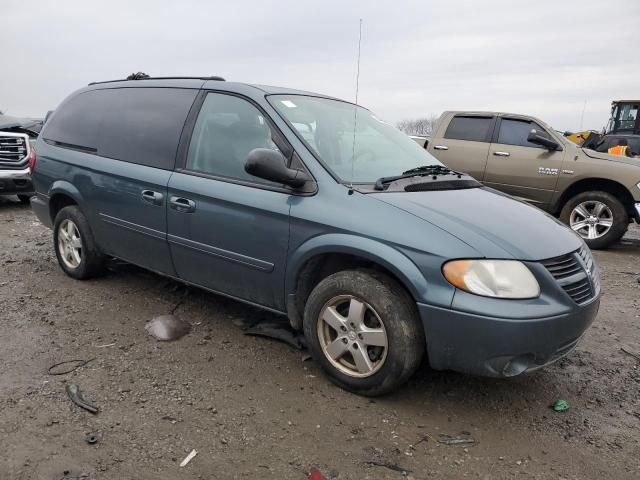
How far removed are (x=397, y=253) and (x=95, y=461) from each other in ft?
5.64

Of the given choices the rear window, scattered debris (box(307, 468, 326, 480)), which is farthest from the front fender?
the rear window

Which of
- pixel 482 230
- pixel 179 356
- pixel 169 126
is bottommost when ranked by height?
pixel 179 356

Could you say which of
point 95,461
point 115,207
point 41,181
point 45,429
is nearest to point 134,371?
point 45,429

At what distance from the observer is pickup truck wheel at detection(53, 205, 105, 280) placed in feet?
14.3

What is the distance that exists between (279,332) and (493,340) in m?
1.60

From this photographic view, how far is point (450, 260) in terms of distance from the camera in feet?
8.18

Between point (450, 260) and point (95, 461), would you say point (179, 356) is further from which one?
point (450, 260)

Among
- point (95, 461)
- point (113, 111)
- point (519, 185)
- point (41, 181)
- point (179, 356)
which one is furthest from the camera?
point (519, 185)

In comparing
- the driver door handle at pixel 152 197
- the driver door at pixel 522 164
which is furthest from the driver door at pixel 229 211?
the driver door at pixel 522 164

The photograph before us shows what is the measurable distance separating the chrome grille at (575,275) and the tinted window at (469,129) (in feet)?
17.2

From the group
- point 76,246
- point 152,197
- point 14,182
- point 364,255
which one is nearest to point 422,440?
point 364,255

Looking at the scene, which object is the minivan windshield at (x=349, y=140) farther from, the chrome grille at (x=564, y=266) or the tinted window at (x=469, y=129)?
the tinted window at (x=469, y=129)

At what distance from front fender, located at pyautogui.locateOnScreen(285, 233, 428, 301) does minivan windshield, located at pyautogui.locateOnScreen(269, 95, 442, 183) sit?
0.41m

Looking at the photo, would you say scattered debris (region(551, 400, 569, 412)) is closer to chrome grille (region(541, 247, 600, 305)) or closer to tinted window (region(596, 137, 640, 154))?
chrome grille (region(541, 247, 600, 305))
